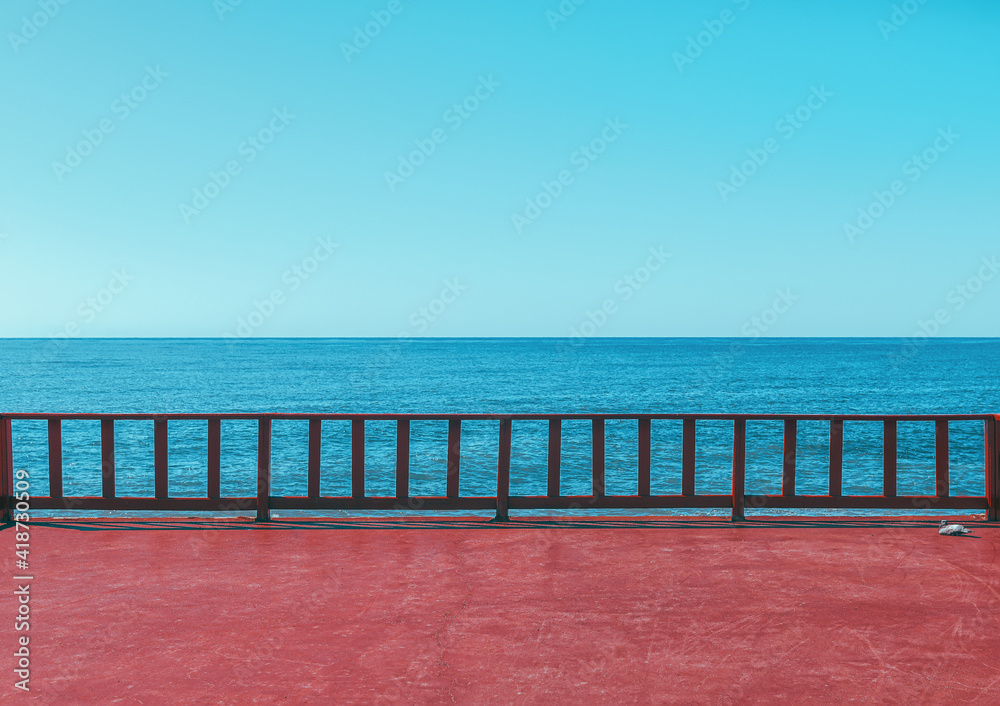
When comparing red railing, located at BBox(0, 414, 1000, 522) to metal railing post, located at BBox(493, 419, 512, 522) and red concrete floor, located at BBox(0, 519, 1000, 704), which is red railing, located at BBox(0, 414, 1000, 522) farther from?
red concrete floor, located at BBox(0, 519, 1000, 704)

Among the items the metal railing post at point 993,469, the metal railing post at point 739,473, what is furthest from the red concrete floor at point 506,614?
the metal railing post at point 993,469

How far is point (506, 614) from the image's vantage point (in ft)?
15.8

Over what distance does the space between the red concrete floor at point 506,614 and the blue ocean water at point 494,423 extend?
1321cm

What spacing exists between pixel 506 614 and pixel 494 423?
1356 inches

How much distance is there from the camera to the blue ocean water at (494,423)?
22594mm

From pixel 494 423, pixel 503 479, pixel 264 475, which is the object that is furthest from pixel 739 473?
pixel 494 423

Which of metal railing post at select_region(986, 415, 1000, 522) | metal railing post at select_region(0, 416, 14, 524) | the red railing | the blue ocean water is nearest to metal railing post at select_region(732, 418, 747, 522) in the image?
the red railing

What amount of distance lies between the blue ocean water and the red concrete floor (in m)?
13.2

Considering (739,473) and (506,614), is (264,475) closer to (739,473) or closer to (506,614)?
(506,614)

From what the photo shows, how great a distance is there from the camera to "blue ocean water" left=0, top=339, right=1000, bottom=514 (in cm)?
2259

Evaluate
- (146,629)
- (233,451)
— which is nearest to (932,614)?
(146,629)

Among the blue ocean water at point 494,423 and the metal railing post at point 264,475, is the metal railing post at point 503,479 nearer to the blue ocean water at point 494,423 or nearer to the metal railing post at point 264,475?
the metal railing post at point 264,475

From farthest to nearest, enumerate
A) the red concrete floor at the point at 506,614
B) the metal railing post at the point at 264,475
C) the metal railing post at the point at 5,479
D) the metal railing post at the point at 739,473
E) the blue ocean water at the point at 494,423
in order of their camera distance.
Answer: the blue ocean water at the point at 494,423 < the metal railing post at the point at 739,473 < the metal railing post at the point at 264,475 < the metal railing post at the point at 5,479 < the red concrete floor at the point at 506,614

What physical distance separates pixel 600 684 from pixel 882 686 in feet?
4.53
